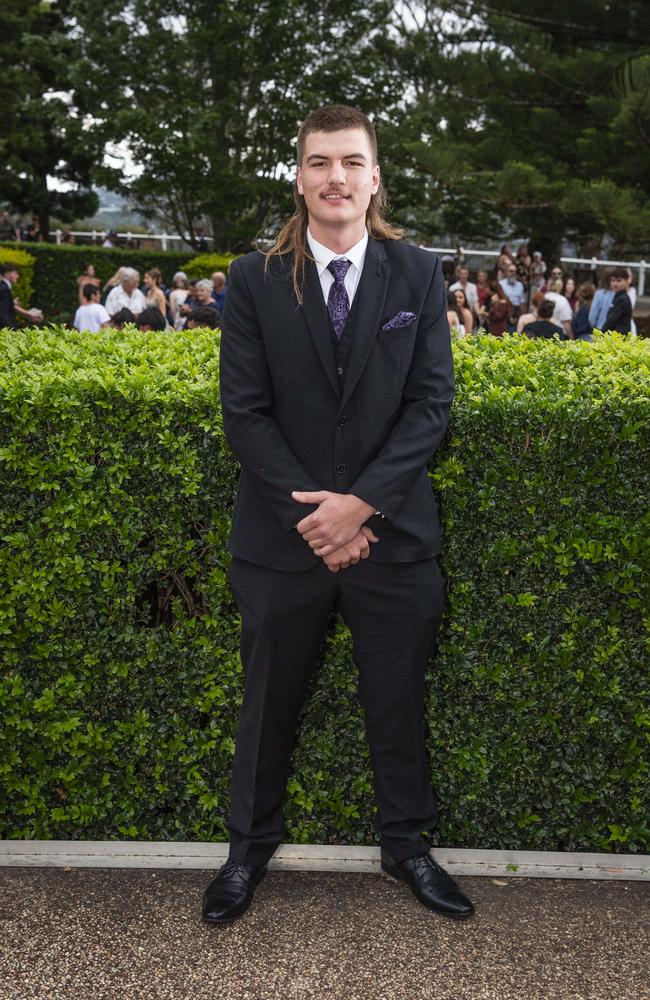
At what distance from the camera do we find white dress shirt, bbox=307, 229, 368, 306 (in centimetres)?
319

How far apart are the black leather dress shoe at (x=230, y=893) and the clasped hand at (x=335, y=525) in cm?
106

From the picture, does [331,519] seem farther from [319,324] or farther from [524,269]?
[524,269]

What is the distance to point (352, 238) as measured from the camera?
3199mm

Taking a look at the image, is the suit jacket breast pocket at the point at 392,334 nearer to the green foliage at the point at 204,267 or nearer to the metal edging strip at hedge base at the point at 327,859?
the metal edging strip at hedge base at the point at 327,859

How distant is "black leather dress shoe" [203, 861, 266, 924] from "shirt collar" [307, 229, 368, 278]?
1.87 m

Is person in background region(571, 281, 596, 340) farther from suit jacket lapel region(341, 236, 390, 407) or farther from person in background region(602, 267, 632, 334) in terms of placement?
suit jacket lapel region(341, 236, 390, 407)

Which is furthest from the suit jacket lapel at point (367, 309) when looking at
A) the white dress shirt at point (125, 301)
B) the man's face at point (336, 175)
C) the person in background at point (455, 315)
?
the white dress shirt at point (125, 301)

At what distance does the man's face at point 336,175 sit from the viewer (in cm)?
310

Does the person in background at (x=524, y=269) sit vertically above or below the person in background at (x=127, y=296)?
above

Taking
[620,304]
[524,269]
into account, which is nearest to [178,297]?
[620,304]

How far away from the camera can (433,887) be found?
329cm

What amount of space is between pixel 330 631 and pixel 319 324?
1.05 metres

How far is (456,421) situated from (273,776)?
1.27m

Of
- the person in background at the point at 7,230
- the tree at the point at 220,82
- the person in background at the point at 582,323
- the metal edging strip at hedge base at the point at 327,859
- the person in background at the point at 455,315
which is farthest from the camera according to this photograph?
the person in background at the point at 7,230
